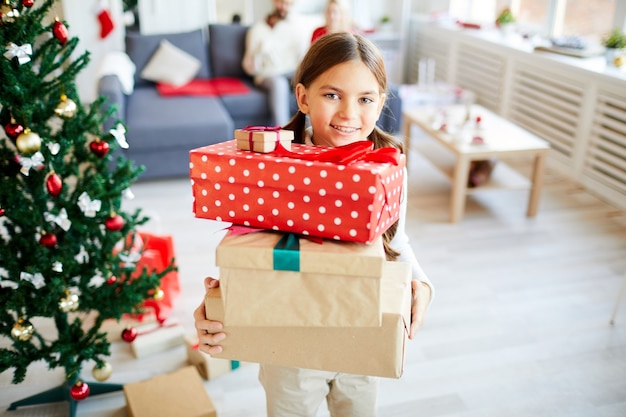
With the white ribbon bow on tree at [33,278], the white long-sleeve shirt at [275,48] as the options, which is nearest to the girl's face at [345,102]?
the white ribbon bow on tree at [33,278]

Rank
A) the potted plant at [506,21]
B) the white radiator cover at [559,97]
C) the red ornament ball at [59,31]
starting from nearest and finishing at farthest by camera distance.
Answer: the red ornament ball at [59,31] → the white radiator cover at [559,97] → the potted plant at [506,21]

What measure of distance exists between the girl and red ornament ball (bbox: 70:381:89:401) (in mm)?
788

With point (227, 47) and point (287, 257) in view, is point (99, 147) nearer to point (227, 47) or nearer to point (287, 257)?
point (287, 257)

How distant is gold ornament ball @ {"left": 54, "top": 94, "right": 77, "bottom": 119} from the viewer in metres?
1.49

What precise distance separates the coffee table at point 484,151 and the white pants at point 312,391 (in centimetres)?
195

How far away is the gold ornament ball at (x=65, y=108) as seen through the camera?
1.49 meters

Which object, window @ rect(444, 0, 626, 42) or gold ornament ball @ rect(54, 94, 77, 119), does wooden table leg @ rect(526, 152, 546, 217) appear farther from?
gold ornament ball @ rect(54, 94, 77, 119)

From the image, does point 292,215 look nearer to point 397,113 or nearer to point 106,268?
point 106,268

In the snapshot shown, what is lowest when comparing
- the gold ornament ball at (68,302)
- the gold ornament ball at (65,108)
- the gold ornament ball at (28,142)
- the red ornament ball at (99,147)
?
the gold ornament ball at (68,302)

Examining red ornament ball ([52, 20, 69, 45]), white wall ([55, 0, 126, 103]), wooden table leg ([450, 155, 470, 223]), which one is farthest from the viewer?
white wall ([55, 0, 126, 103])

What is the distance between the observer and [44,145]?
58.3 inches

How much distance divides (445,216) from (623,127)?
44.0 inches

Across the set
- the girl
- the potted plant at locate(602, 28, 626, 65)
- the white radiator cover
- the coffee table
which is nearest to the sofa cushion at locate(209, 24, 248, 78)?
the coffee table

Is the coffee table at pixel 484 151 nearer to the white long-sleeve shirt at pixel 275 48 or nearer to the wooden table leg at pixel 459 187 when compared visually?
the wooden table leg at pixel 459 187
